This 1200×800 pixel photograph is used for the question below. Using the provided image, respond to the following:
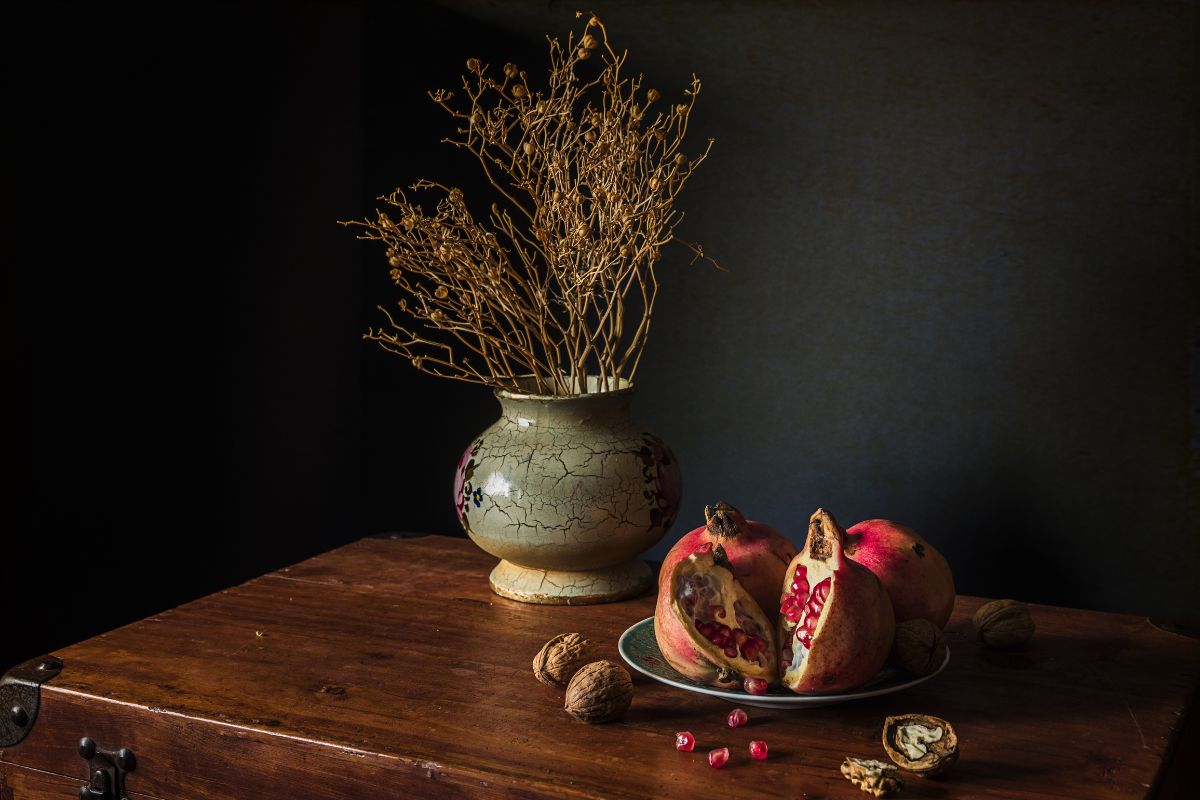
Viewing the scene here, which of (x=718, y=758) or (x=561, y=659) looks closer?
(x=718, y=758)

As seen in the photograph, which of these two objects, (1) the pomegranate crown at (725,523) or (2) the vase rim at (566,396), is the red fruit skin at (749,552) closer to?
(1) the pomegranate crown at (725,523)

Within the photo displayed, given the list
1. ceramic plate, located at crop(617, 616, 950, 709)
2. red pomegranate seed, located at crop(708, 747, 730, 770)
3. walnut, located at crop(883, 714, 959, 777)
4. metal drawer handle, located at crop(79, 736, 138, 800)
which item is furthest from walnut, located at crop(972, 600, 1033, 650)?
metal drawer handle, located at crop(79, 736, 138, 800)

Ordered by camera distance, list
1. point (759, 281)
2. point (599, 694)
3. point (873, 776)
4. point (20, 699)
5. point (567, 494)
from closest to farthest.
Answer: point (873, 776)
point (599, 694)
point (20, 699)
point (567, 494)
point (759, 281)

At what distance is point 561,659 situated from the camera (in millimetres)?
924

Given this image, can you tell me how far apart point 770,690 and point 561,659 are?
17 centimetres

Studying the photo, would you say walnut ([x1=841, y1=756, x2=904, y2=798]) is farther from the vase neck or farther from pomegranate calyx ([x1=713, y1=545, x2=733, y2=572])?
the vase neck

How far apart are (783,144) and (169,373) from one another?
952 mm

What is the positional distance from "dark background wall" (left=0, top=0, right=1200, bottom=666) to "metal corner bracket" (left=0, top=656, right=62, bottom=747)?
0.46 metres

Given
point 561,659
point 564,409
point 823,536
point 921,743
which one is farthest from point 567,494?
point 921,743

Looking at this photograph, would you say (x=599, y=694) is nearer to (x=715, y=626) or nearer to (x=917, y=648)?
(x=715, y=626)

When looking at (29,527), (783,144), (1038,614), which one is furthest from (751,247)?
(29,527)

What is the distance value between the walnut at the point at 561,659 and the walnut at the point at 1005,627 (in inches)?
14.5

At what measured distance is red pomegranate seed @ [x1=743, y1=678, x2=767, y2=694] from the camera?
0.86m

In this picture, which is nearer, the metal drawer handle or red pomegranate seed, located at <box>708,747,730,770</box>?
red pomegranate seed, located at <box>708,747,730,770</box>
